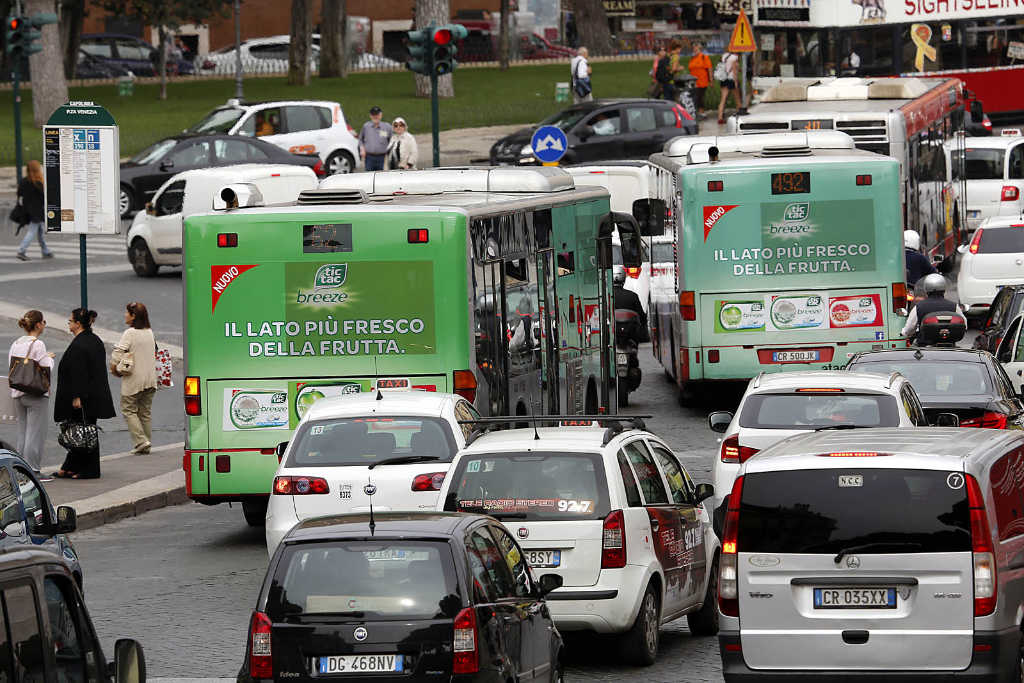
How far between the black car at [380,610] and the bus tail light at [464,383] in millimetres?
6749

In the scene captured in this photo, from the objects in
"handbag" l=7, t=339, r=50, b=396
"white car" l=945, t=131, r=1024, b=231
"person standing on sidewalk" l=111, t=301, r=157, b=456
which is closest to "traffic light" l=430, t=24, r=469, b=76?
"person standing on sidewalk" l=111, t=301, r=157, b=456

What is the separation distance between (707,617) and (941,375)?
19.0 ft

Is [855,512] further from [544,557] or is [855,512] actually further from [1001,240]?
[1001,240]

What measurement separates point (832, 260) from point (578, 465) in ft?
39.0

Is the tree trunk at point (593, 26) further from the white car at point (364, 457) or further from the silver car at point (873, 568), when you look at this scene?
the silver car at point (873, 568)

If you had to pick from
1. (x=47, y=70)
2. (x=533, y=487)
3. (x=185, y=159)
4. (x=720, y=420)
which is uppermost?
(x=47, y=70)

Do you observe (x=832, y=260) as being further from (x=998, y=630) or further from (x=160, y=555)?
(x=998, y=630)

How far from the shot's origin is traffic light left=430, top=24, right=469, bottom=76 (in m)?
27.9

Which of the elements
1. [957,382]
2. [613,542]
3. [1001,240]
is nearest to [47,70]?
[1001,240]

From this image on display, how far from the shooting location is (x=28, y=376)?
1948cm

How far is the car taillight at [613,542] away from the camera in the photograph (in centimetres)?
1166

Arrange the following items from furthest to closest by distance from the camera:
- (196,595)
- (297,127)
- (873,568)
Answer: (297,127), (196,595), (873,568)

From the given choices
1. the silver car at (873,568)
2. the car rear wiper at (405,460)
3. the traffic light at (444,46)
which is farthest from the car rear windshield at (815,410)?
the traffic light at (444,46)

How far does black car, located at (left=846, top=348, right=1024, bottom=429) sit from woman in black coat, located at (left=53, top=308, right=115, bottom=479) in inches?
295
